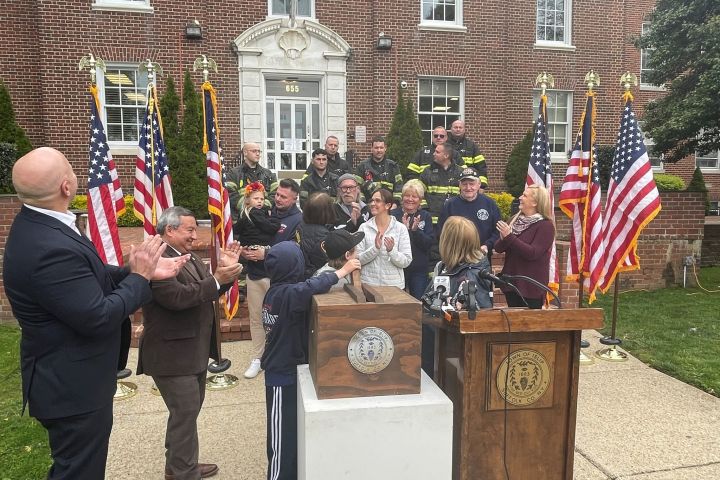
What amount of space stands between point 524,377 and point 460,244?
102cm

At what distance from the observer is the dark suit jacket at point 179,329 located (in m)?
2.93

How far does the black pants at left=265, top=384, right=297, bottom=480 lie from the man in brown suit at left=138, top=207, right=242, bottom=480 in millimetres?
496

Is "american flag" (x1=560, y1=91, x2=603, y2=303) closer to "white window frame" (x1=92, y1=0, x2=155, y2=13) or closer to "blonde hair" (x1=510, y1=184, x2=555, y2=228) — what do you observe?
"blonde hair" (x1=510, y1=184, x2=555, y2=228)

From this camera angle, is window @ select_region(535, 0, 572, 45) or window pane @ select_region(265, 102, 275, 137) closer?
window pane @ select_region(265, 102, 275, 137)

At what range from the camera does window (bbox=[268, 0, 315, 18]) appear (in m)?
12.9

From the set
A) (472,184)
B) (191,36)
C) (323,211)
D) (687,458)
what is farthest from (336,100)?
(687,458)

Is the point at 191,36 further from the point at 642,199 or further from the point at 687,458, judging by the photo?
the point at 687,458

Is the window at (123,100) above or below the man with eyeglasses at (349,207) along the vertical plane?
above

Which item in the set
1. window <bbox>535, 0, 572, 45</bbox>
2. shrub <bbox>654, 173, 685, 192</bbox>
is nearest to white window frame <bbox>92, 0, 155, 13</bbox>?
window <bbox>535, 0, 572, 45</bbox>

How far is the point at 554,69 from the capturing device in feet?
49.6

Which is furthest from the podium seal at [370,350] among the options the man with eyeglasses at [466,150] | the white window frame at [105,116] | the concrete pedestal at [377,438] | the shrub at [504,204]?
the white window frame at [105,116]

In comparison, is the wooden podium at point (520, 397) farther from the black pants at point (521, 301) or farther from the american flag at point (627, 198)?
the american flag at point (627, 198)

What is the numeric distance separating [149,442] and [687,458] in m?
3.87

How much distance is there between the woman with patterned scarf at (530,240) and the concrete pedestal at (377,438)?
224 cm
